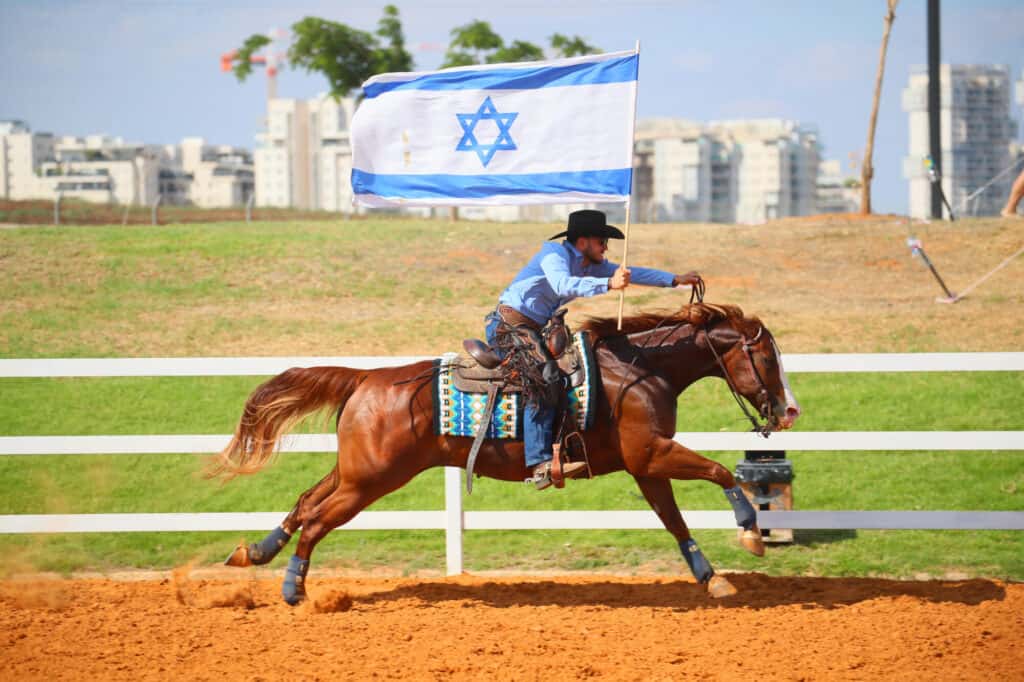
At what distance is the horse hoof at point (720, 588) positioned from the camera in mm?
7473

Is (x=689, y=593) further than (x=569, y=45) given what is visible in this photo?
No

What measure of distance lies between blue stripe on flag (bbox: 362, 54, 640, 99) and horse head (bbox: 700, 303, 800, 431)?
1.90m

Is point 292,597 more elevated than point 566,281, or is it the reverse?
point 566,281

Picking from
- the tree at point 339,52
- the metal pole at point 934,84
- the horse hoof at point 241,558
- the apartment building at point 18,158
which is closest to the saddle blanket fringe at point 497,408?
the horse hoof at point 241,558

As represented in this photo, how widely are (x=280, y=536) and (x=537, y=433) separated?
1.96 meters

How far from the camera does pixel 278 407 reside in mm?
7789

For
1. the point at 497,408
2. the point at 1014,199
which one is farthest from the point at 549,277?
the point at 1014,199

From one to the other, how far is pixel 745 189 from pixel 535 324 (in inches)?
7213

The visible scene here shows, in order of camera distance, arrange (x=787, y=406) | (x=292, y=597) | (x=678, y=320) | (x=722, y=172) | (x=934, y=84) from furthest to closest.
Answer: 1. (x=722, y=172)
2. (x=934, y=84)
3. (x=678, y=320)
4. (x=292, y=597)
5. (x=787, y=406)

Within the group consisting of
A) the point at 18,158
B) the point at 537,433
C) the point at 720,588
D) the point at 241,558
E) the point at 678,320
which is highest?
the point at 18,158

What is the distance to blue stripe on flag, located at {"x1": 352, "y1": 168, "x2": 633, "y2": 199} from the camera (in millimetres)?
8211

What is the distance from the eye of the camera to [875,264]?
70.2 feet

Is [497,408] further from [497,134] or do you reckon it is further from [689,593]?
[497,134]

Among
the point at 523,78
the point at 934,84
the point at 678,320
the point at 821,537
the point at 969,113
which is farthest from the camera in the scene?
the point at 969,113
